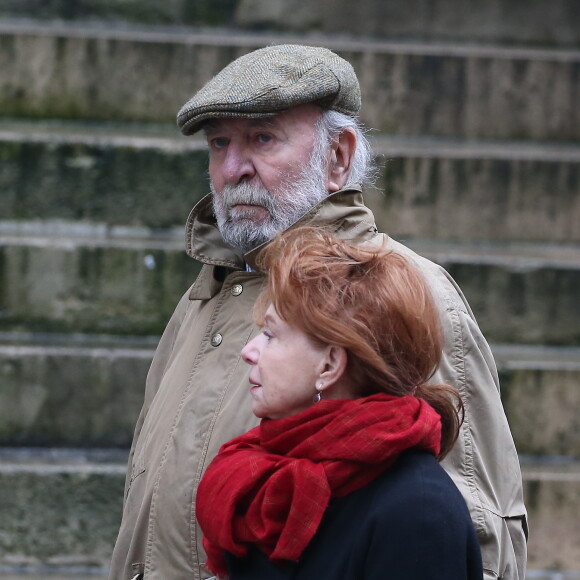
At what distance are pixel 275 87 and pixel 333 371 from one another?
89cm

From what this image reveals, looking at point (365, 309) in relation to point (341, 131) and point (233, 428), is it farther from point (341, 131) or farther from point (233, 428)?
point (341, 131)

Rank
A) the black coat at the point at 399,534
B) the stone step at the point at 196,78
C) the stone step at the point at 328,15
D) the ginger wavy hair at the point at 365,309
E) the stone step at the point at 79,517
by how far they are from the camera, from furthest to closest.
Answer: the stone step at the point at 328,15, the stone step at the point at 196,78, the stone step at the point at 79,517, the ginger wavy hair at the point at 365,309, the black coat at the point at 399,534

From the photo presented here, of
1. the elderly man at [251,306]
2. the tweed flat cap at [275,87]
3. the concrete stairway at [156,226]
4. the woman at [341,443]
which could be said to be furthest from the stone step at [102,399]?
the woman at [341,443]

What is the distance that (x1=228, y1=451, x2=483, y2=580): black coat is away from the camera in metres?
1.58

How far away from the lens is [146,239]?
4.63 meters

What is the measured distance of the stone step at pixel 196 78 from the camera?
4.73m

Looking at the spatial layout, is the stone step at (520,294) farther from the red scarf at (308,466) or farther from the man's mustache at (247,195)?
the red scarf at (308,466)

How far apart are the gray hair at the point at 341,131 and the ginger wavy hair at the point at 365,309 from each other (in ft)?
2.45

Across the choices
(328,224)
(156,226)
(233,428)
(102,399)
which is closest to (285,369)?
(233,428)

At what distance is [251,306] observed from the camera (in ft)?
8.00

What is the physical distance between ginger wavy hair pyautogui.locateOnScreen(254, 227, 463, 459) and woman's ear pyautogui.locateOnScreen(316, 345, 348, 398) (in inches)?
0.5

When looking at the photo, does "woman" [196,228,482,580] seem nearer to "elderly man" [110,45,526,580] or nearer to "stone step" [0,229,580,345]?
"elderly man" [110,45,526,580]

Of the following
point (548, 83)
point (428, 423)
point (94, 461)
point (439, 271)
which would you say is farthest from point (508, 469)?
point (548, 83)

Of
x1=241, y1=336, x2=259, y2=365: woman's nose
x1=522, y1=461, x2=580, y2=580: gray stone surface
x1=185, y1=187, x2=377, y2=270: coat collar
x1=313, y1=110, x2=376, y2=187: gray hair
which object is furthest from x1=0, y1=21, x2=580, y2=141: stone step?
x1=241, y1=336, x2=259, y2=365: woman's nose
